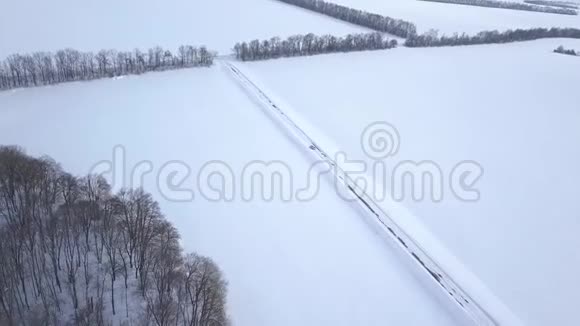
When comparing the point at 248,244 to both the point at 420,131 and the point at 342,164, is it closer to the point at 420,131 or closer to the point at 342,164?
the point at 342,164

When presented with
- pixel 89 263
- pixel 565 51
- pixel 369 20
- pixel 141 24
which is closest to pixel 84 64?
pixel 141 24

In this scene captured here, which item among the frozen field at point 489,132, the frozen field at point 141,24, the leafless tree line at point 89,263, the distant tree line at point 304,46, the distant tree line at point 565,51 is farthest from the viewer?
the distant tree line at point 565,51

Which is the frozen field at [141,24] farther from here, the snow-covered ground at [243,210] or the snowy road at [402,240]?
the snowy road at [402,240]

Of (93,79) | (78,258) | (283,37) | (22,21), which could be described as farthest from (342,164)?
(22,21)

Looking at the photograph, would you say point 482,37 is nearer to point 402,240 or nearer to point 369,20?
point 369,20

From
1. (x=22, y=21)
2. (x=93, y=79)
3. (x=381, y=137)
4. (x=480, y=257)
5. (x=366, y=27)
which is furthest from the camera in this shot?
(x=366, y=27)

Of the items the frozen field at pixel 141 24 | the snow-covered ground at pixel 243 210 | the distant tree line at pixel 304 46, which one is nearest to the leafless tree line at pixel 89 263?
the snow-covered ground at pixel 243 210
